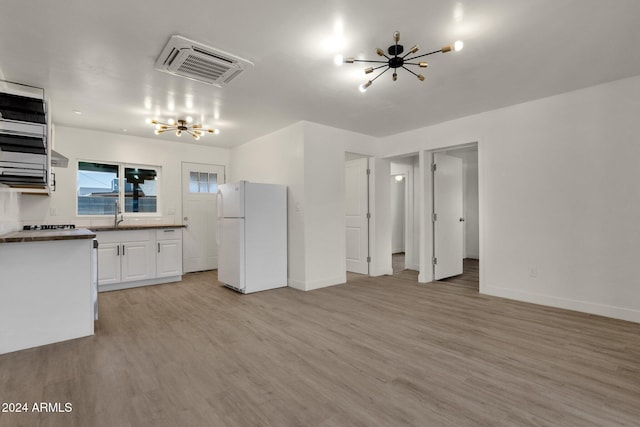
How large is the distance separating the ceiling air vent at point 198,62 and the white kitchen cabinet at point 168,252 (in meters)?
2.86

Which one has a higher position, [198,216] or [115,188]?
[115,188]

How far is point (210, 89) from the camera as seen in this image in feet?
11.3

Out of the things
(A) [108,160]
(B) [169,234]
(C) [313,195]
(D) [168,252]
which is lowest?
(D) [168,252]

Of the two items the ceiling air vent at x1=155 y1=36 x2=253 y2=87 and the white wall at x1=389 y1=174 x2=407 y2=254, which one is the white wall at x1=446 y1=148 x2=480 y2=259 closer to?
the white wall at x1=389 y1=174 x2=407 y2=254

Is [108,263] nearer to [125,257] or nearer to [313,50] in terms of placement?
[125,257]

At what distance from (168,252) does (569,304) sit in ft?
18.3

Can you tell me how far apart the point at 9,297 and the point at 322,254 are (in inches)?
133

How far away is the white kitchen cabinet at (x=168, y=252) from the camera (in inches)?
195

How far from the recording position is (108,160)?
523 cm

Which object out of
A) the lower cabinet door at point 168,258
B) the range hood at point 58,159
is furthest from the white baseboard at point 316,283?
the range hood at point 58,159

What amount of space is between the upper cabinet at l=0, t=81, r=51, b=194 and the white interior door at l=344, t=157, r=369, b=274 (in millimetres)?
4350

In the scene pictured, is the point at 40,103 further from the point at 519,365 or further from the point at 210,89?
the point at 519,365

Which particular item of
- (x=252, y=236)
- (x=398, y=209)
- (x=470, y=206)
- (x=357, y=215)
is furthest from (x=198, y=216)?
(x=470, y=206)

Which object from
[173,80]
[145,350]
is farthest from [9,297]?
[173,80]
